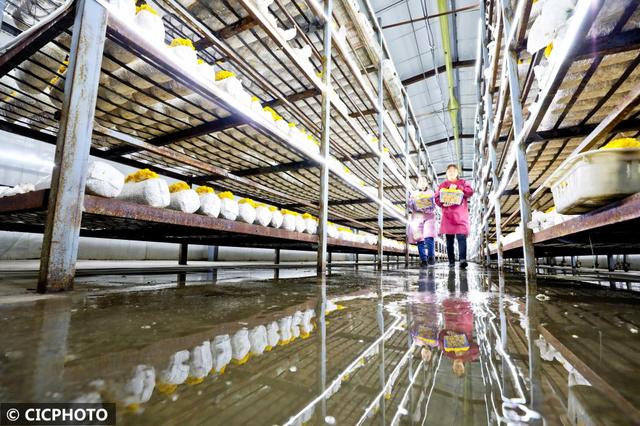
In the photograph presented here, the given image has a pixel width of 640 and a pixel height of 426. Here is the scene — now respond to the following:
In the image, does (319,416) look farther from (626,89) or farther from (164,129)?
(626,89)

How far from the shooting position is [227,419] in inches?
Result: 12.6

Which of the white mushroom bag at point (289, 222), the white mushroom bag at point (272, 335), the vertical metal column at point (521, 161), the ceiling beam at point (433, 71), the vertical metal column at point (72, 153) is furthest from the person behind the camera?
the ceiling beam at point (433, 71)

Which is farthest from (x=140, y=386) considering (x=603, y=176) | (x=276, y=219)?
(x=276, y=219)

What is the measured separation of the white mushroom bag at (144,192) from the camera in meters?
1.63

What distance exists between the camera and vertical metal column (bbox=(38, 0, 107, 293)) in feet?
3.85

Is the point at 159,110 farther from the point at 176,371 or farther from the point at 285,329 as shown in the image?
the point at 176,371

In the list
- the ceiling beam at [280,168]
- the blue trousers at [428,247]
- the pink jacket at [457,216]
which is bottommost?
the blue trousers at [428,247]

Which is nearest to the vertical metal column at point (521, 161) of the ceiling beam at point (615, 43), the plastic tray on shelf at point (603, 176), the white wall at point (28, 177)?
→ the ceiling beam at point (615, 43)

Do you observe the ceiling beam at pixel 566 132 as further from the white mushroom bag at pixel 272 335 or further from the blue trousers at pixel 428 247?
the blue trousers at pixel 428 247

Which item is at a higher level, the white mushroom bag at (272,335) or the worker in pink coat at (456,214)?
the worker in pink coat at (456,214)

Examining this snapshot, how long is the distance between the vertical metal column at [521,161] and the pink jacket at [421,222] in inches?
124

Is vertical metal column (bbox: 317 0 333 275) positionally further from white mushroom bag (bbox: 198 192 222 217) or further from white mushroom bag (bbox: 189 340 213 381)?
white mushroom bag (bbox: 189 340 213 381)

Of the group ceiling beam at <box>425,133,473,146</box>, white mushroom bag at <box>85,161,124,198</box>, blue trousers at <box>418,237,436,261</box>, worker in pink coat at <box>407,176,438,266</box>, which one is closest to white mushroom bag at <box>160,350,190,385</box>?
white mushroom bag at <box>85,161,124,198</box>

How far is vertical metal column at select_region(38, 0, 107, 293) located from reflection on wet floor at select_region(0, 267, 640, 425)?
0.27 m
